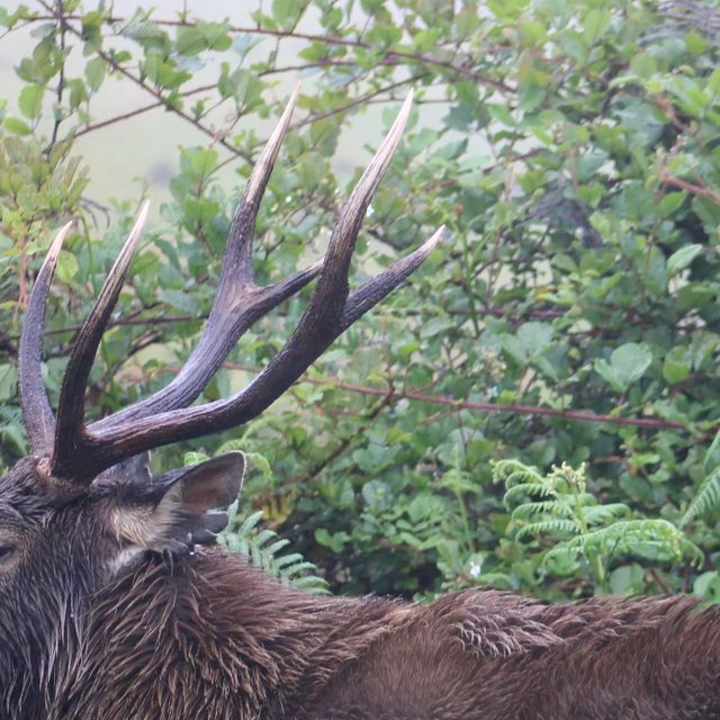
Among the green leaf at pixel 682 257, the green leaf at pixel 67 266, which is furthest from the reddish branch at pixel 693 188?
the green leaf at pixel 67 266

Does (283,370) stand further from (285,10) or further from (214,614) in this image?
(285,10)

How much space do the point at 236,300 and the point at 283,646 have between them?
3.02ft

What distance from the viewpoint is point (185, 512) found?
3.61m

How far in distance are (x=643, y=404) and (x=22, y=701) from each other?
2.36 m

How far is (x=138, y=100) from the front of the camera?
6461 millimetres

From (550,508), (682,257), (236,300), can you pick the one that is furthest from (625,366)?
(236,300)

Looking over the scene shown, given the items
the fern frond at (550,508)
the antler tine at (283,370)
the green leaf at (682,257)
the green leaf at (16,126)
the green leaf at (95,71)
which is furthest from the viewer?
the green leaf at (95,71)

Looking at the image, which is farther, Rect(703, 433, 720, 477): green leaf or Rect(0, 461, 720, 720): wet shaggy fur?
Rect(703, 433, 720, 477): green leaf

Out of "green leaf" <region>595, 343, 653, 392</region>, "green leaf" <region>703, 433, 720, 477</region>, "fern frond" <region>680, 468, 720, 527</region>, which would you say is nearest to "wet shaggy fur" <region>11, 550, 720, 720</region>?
"fern frond" <region>680, 468, 720, 527</region>

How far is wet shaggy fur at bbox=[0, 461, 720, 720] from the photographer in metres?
3.21

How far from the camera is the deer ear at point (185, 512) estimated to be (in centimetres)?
361

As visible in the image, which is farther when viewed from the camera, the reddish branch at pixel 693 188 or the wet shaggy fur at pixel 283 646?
the reddish branch at pixel 693 188

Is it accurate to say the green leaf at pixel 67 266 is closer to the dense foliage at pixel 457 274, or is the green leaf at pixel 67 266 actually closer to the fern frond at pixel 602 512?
the dense foliage at pixel 457 274

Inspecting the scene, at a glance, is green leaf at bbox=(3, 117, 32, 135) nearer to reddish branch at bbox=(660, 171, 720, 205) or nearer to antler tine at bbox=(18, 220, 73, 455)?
antler tine at bbox=(18, 220, 73, 455)
